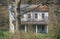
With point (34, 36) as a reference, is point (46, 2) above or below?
above

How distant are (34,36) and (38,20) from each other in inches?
1363

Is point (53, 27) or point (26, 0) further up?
point (26, 0)

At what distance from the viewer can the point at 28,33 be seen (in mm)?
11078

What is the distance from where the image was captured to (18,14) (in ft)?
47.7

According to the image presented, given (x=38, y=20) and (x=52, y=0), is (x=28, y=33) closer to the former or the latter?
(x=52, y=0)

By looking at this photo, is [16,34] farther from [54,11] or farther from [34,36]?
[54,11]

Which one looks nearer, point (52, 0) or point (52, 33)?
point (52, 33)

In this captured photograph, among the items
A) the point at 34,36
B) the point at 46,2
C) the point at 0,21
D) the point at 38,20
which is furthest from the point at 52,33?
the point at 38,20

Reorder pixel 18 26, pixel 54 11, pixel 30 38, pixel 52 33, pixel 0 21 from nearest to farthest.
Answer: pixel 30 38 < pixel 52 33 < pixel 18 26 < pixel 54 11 < pixel 0 21

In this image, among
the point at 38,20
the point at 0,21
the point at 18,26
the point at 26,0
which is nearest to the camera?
the point at 18,26

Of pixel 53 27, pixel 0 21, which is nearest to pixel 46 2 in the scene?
pixel 53 27

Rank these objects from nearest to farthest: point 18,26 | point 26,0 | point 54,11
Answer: point 18,26
point 26,0
point 54,11

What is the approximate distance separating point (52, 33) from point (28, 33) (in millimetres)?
2770

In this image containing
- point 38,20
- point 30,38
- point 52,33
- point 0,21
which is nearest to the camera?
point 30,38
